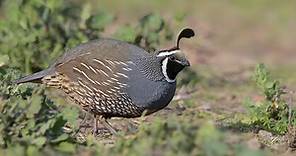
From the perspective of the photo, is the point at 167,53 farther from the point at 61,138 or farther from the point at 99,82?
the point at 61,138

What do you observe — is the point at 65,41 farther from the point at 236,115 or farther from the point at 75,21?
the point at 236,115

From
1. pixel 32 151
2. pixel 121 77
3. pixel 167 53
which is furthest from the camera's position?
pixel 167 53

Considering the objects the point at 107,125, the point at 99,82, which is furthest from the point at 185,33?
the point at 107,125

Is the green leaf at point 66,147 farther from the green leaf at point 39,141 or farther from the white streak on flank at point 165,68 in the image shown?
the white streak on flank at point 165,68

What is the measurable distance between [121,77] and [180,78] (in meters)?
3.40

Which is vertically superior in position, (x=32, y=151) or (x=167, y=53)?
(x=167, y=53)

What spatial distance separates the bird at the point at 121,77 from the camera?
7125 millimetres

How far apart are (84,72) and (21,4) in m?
3.25

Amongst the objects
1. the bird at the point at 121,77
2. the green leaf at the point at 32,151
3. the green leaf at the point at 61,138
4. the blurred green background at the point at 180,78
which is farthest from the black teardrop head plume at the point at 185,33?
the green leaf at the point at 32,151

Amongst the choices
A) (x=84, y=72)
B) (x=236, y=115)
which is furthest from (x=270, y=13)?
(x=84, y=72)

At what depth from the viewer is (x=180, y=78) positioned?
10.5 meters

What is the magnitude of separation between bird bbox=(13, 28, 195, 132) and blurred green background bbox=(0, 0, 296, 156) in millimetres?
254

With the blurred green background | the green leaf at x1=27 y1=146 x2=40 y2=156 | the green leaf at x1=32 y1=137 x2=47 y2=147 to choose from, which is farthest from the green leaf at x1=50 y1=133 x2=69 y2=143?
the green leaf at x1=27 y1=146 x2=40 y2=156

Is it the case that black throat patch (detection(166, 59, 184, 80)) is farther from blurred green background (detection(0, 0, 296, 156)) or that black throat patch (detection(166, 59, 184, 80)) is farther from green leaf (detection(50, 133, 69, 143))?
green leaf (detection(50, 133, 69, 143))
